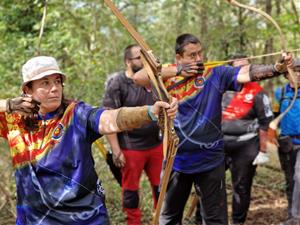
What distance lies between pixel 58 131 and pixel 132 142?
2.10 metres

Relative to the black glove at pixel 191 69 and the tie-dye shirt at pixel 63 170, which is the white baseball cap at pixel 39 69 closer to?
the tie-dye shirt at pixel 63 170

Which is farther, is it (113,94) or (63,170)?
(113,94)

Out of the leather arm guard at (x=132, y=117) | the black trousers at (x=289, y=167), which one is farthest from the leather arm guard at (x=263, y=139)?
the leather arm guard at (x=132, y=117)

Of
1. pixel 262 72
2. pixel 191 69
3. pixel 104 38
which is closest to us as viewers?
pixel 262 72

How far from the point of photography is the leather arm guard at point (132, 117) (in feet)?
7.52

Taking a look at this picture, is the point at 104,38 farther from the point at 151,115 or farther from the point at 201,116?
the point at 151,115

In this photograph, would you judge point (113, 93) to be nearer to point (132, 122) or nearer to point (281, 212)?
point (132, 122)

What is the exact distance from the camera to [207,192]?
368cm

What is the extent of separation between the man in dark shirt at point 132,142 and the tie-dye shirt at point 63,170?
1.93 metres

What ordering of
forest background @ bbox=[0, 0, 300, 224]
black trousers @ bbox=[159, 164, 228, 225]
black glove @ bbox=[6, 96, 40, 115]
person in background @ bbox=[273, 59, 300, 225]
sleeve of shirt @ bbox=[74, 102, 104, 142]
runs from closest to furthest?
sleeve of shirt @ bbox=[74, 102, 104, 142] < black glove @ bbox=[6, 96, 40, 115] < black trousers @ bbox=[159, 164, 228, 225] < person in background @ bbox=[273, 59, 300, 225] < forest background @ bbox=[0, 0, 300, 224]

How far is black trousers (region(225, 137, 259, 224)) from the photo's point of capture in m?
5.02

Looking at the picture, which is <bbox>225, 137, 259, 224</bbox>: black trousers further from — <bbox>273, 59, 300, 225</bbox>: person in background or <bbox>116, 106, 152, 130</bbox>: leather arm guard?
<bbox>116, 106, 152, 130</bbox>: leather arm guard

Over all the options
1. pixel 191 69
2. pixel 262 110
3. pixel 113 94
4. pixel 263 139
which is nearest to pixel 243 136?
pixel 263 139

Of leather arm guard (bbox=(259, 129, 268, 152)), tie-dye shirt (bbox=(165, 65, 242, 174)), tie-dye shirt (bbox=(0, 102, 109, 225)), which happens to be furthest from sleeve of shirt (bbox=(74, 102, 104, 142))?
leather arm guard (bbox=(259, 129, 268, 152))
